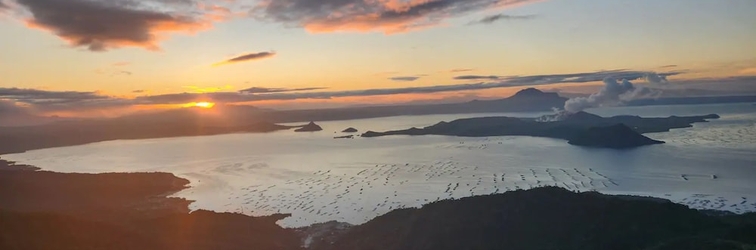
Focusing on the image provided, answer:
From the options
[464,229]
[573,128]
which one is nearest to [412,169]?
[464,229]

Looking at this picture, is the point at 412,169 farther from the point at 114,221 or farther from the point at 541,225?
the point at 541,225

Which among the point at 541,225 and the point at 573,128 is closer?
the point at 541,225

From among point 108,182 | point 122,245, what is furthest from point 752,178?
point 108,182

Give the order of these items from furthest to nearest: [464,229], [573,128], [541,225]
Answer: [573,128], [464,229], [541,225]

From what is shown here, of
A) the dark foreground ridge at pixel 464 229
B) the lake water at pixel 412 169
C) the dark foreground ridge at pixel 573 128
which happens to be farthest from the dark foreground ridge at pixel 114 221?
the dark foreground ridge at pixel 573 128

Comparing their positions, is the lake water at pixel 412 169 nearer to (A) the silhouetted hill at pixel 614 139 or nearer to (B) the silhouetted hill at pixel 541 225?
(A) the silhouetted hill at pixel 614 139

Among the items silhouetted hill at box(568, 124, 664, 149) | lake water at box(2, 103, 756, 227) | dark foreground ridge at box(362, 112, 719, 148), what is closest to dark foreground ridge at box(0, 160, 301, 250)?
lake water at box(2, 103, 756, 227)
